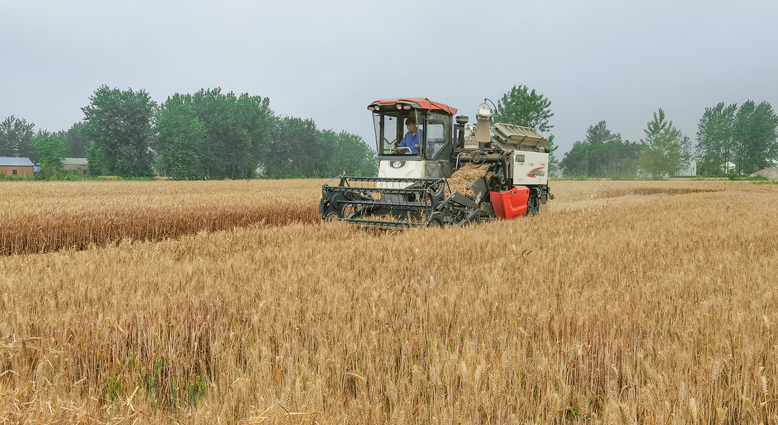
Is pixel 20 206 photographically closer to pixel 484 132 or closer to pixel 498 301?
pixel 484 132

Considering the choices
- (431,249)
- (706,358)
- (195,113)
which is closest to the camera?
(706,358)

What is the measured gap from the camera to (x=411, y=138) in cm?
988

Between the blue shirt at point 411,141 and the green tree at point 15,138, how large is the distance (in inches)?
5022

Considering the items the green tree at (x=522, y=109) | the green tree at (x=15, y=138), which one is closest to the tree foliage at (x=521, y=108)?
the green tree at (x=522, y=109)

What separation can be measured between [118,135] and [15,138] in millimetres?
75388

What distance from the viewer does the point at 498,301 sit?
3348mm

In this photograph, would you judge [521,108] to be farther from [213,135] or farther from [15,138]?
[15,138]

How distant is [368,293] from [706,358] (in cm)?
212

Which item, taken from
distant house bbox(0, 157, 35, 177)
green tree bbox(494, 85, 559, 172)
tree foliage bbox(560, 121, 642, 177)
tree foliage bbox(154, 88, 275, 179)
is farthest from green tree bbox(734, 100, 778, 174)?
distant house bbox(0, 157, 35, 177)

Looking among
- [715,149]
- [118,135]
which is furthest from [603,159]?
[118,135]

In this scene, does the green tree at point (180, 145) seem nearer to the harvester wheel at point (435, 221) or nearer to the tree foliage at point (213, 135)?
the tree foliage at point (213, 135)

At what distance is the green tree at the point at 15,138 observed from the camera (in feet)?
351

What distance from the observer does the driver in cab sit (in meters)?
9.78

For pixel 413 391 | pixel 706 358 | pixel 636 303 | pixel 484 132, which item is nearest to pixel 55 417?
pixel 413 391
